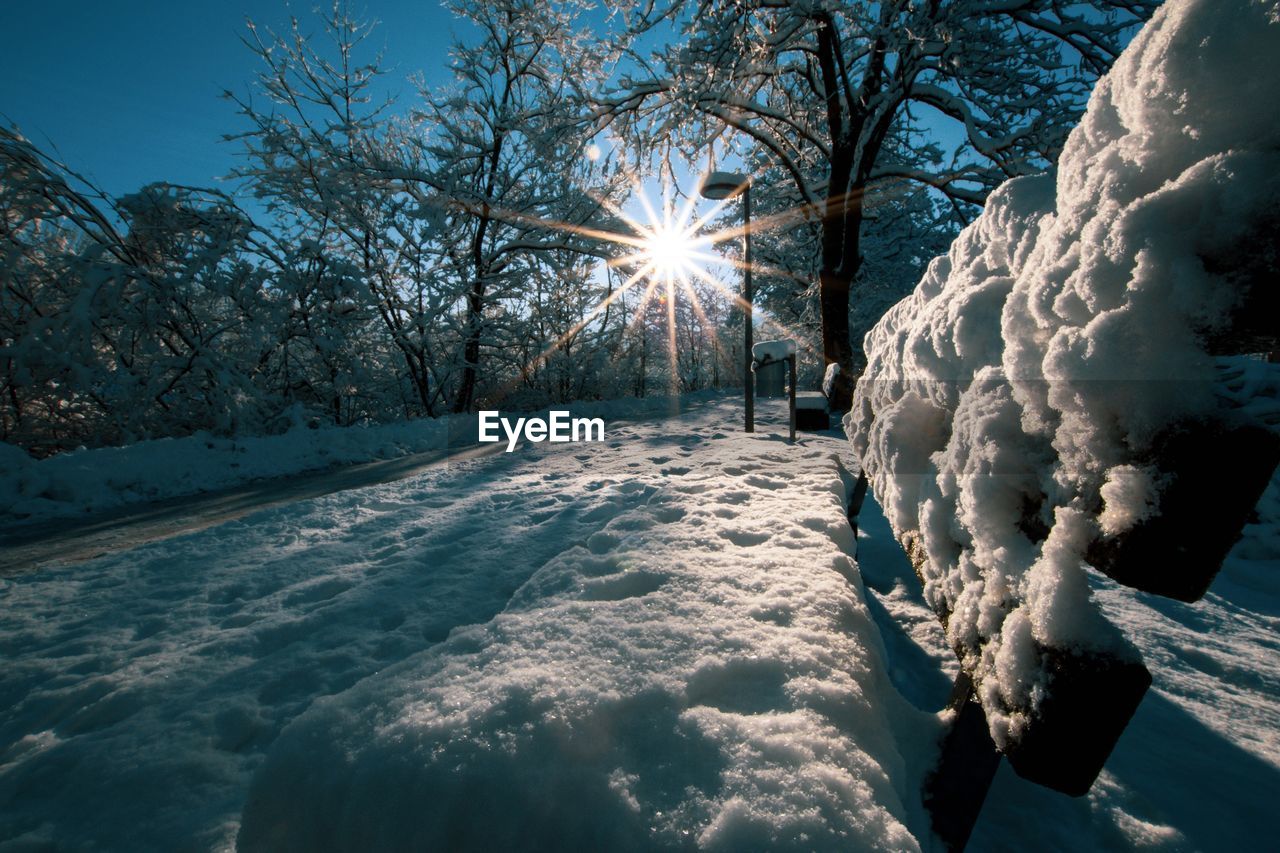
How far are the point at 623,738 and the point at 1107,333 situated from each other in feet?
3.61

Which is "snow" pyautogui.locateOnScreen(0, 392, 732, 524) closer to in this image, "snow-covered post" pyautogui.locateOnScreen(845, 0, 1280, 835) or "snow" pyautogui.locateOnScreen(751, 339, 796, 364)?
"snow" pyautogui.locateOnScreen(751, 339, 796, 364)

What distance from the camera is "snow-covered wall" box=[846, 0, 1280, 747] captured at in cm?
61

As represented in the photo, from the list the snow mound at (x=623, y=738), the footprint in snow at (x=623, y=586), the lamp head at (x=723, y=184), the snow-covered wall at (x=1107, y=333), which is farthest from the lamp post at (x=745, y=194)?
the snow-covered wall at (x=1107, y=333)

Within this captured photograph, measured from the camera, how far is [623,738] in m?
1.03

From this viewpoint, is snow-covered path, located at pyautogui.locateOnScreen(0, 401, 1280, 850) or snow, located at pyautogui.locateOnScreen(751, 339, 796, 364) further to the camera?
snow, located at pyautogui.locateOnScreen(751, 339, 796, 364)

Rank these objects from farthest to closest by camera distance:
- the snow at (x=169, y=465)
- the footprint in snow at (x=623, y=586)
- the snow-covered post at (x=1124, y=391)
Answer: the snow at (x=169, y=465) → the footprint in snow at (x=623, y=586) → the snow-covered post at (x=1124, y=391)

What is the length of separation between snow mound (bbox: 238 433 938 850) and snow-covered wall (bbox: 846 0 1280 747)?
1.07 ft

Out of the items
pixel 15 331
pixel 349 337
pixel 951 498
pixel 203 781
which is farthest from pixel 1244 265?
pixel 349 337

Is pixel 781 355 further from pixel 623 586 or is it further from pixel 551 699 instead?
pixel 551 699

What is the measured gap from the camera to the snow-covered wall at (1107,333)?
1.99 feet

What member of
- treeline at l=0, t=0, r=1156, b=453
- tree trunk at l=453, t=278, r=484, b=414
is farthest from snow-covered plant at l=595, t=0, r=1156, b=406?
tree trunk at l=453, t=278, r=484, b=414

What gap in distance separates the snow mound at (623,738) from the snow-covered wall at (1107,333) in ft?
1.07

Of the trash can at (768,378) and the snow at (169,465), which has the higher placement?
the trash can at (768,378)

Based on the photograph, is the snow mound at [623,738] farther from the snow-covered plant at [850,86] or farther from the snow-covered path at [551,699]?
the snow-covered plant at [850,86]
